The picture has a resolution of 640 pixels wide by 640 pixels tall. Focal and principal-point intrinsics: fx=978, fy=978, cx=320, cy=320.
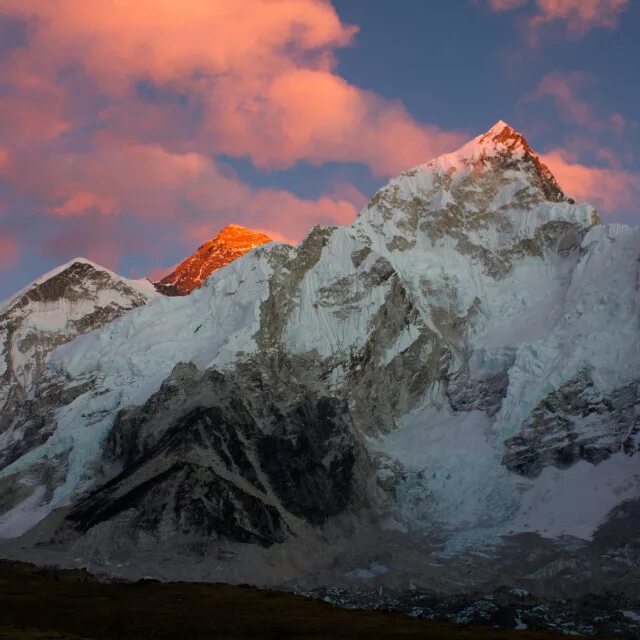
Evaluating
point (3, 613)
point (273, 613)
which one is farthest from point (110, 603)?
point (273, 613)

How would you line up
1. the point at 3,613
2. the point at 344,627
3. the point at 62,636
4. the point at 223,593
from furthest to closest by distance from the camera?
the point at 223,593 → the point at 3,613 → the point at 344,627 → the point at 62,636

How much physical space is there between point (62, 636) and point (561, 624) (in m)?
114

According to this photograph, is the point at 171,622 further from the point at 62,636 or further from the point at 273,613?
the point at 62,636

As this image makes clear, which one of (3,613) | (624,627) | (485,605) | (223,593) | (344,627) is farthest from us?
(485,605)

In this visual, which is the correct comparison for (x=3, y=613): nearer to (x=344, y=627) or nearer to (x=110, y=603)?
(x=110, y=603)

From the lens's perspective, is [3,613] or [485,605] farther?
[485,605]

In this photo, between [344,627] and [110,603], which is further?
[110,603]

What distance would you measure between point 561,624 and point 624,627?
11.0 metres

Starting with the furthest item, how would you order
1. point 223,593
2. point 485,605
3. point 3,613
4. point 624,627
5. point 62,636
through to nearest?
point 485,605 < point 624,627 < point 223,593 < point 3,613 < point 62,636

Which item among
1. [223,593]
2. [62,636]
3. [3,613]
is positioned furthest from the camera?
[223,593]

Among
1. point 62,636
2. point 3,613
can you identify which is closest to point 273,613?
point 3,613

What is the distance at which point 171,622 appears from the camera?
4609 inches

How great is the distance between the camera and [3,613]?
415 feet

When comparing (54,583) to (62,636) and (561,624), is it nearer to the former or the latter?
(62,636)
